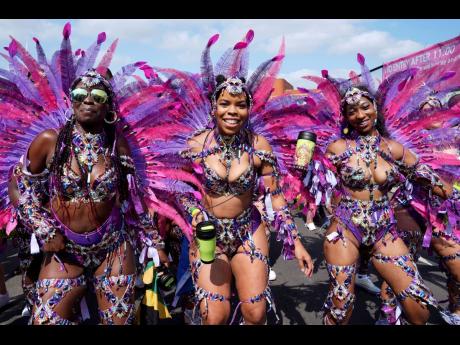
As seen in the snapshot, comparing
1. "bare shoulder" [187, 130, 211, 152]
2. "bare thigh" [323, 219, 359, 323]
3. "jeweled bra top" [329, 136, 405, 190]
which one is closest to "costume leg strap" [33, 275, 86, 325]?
"bare shoulder" [187, 130, 211, 152]

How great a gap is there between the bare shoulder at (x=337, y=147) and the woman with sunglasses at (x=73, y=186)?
1.66 meters

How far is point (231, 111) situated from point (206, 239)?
3.13ft

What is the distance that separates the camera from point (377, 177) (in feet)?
9.70

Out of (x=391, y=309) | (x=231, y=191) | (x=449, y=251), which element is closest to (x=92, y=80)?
(x=231, y=191)

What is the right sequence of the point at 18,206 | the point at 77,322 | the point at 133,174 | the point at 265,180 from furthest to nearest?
the point at 265,180, the point at 133,174, the point at 77,322, the point at 18,206

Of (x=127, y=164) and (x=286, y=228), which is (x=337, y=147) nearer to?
(x=286, y=228)

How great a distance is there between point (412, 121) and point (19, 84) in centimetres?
336

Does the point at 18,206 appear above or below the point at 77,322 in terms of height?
above

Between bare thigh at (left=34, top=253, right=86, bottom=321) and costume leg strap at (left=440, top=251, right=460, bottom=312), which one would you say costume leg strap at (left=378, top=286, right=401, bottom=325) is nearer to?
costume leg strap at (left=440, top=251, right=460, bottom=312)

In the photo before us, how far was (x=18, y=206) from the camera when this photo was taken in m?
2.22

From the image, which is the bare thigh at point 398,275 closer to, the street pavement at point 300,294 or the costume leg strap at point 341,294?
the costume leg strap at point 341,294
